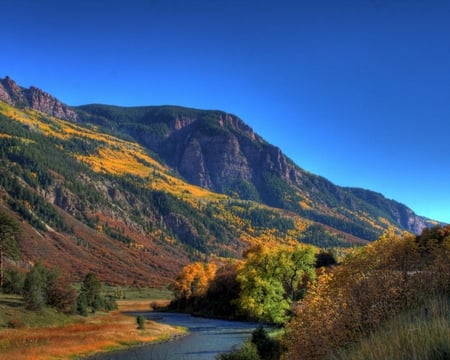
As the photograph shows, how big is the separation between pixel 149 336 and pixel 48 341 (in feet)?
64.6

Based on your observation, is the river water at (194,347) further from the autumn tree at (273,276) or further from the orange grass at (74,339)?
the autumn tree at (273,276)

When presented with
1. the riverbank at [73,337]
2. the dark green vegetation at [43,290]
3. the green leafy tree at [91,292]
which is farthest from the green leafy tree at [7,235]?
the green leafy tree at [91,292]

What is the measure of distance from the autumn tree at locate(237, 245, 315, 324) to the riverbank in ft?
48.4

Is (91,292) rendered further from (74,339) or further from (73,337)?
(74,339)

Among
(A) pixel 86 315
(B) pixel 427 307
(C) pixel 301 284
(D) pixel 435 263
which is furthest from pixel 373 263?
(A) pixel 86 315

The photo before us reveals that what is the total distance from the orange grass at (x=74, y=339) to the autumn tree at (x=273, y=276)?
14.9 meters

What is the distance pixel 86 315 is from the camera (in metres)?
96.4

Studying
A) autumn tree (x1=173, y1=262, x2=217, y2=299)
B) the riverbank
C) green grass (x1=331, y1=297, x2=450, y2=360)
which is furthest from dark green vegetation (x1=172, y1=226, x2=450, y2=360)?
autumn tree (x1=173, y1=262, x2=217, y2=299)

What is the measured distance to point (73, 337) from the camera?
6706 cm

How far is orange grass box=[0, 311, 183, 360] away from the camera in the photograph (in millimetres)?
54281

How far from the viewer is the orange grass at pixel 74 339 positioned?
5428cm

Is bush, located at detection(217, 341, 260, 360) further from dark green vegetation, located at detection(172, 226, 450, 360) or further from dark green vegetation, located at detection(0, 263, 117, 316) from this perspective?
dark green vegetation, located at detection(0, 263, 117, 316)

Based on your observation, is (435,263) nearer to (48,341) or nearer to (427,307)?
(427,307)

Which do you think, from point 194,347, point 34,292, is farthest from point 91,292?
point 194,347
